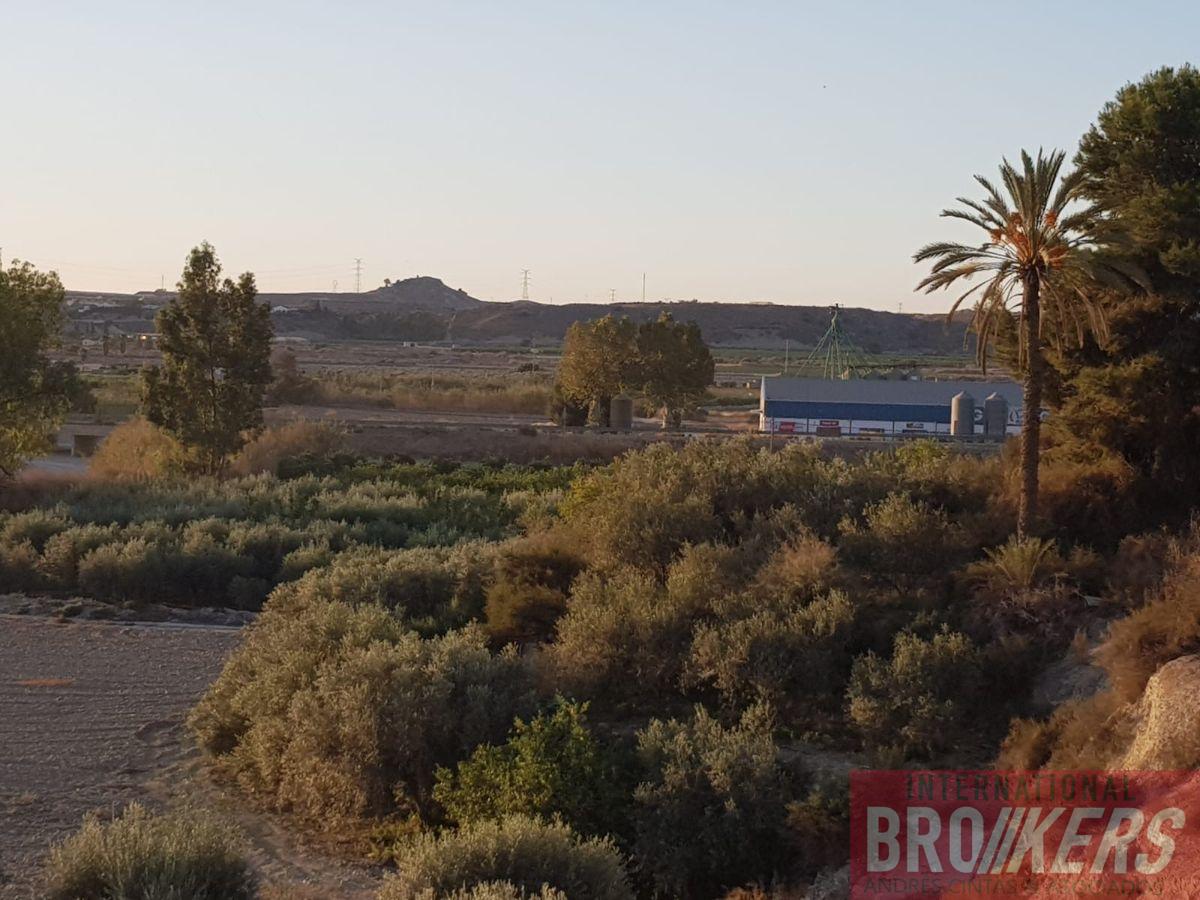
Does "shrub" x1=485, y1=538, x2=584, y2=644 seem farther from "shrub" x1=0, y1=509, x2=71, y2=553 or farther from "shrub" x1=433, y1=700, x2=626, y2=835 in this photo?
"shrub" x1=0, y1=509, x2=71, y2=553

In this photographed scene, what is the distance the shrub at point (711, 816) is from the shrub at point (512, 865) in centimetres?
117

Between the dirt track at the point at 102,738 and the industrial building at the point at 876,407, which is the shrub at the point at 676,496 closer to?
the dirt track at the point at 102,738

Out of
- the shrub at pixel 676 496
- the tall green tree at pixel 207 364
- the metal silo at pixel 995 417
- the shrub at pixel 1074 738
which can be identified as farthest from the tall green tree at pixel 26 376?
the metal silo at pixel 995 417

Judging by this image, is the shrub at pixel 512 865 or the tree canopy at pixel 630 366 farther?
the tree canopy at pixel 630 366

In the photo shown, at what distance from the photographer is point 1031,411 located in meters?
17.3

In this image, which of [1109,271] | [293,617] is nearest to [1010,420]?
[1109,271]

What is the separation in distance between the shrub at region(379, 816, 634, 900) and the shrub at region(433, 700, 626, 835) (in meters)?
1.35

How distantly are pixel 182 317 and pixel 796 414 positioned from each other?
29225 mm

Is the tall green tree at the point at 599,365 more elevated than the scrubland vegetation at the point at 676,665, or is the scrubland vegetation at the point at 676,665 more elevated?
the tall green tree at the point at 599,365

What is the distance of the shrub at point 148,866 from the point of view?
9469mm

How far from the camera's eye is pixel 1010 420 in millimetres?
55031

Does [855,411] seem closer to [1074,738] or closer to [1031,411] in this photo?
[1031,411]

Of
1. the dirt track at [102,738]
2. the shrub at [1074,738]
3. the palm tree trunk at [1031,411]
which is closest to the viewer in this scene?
the shrub at [1074,738]

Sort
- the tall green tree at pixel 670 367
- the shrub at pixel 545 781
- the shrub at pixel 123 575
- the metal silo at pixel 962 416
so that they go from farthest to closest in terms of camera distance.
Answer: the tall green tree at pixel 670 367, the metal silo at pixel 962 416, the shrub at pixel 123 575, the shrub at pixel 545 781
